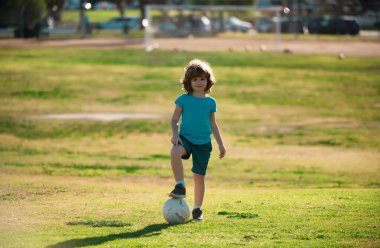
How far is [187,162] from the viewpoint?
21000 millimetres

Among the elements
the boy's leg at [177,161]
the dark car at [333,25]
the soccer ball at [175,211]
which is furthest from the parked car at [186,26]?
the soccer ball at [175,211]

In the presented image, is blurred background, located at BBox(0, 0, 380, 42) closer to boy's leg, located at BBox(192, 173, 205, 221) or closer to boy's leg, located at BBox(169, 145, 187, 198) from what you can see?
boy's leg, located at BBox(192, 173, 205, 221)

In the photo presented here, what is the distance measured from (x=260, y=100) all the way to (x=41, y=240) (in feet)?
83.2

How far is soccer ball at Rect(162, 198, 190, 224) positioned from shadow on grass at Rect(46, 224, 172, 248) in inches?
3.6

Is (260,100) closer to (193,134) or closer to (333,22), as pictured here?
(193,134)

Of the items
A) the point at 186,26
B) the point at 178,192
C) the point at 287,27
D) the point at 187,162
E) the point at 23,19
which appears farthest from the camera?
the point at 287,27

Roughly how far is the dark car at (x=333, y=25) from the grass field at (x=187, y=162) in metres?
25.3

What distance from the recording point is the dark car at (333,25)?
77750mm

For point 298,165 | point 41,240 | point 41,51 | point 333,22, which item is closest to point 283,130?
point 298,165

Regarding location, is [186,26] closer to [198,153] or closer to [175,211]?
[198,153]

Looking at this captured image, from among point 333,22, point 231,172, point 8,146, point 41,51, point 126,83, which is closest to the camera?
point 231,172

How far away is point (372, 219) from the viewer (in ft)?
34.9

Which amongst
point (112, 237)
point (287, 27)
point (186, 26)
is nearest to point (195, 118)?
point (112, 237)

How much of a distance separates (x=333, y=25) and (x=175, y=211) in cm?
7025
